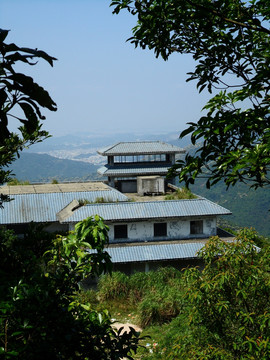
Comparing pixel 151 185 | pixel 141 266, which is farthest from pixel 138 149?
pixel 141 266

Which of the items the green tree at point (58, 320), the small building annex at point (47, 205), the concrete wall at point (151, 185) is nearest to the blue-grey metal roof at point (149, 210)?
the small building annex at point (47, 205)

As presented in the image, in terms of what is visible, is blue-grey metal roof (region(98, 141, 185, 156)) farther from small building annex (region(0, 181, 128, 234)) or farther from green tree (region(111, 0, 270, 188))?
green tree (region(111, 0, 270, 188))

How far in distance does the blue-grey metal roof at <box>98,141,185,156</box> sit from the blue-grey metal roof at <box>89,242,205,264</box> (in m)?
9.90

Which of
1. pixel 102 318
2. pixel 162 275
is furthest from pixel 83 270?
pixel 162 275

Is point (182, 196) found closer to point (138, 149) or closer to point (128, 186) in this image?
point (128, 186)

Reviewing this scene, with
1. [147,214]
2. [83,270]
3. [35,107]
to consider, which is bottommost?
[147,214]

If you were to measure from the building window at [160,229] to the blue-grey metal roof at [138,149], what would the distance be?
862cm

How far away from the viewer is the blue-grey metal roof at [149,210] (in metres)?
20.2

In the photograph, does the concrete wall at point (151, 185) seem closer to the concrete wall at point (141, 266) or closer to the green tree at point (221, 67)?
the concrete wall at point (141, 266)

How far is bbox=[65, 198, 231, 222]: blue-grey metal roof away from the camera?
20156mm

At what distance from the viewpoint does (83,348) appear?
3.69 m

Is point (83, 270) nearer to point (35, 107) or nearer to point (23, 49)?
point (35, 107)

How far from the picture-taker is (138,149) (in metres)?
29.2

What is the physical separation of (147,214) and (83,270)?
15.8 meters
